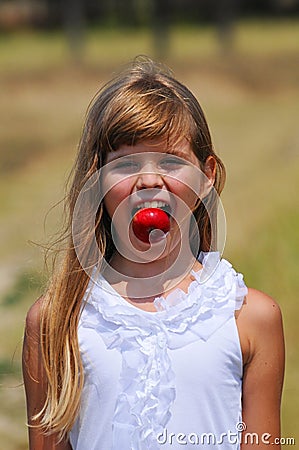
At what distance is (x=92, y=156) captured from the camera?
221 cm

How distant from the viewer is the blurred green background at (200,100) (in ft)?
18.8

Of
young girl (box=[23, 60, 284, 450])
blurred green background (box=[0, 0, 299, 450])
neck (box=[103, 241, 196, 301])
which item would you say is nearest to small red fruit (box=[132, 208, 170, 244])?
young girl (box=[23, 60, 284, 450])

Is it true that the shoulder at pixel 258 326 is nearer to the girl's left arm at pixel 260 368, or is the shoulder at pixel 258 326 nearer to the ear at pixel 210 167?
the girl's left arm at pixel 260 368

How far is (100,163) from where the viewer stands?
2201 mm

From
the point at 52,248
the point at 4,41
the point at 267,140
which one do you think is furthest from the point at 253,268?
the point at 4,41

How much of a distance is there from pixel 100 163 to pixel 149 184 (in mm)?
155

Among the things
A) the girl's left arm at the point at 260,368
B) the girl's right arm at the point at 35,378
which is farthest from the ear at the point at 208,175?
the girl's right arm at the point at 35,378

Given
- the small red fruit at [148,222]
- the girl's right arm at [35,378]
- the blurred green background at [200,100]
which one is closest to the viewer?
the small red fruit at [148,222]

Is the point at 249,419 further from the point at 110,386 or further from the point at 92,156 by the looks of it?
the point at 92,156

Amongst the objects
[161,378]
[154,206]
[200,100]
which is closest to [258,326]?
[161,378]

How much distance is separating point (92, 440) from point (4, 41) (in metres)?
32.5

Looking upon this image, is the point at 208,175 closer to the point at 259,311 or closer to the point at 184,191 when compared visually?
the point at 184,191

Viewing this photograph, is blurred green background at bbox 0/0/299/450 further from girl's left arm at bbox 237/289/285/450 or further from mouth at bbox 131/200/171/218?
girl's left arm at bbox 237/289/285/450

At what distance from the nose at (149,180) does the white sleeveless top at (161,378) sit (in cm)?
26
